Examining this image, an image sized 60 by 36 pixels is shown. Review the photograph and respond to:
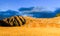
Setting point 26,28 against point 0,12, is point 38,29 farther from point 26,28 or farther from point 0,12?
point 0,12

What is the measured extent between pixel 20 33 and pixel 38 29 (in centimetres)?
31

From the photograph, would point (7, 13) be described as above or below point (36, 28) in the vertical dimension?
above

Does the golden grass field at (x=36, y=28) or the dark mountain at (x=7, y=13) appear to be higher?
the dark mountain at (x=7, y=13)

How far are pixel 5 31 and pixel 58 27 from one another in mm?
906

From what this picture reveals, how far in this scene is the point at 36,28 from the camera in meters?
2.58

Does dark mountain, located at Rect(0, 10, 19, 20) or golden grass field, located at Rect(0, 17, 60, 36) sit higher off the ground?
dark mountain, located at Rect(0, 10, 19, 20)

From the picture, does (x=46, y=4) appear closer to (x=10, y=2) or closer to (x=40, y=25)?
(x=40, y=25)

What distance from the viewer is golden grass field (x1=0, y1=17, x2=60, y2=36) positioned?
2555mm

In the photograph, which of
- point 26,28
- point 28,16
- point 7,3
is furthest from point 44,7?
Result: point 7,3

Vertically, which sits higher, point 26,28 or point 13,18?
point 13,18

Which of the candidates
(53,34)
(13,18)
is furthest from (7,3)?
(53,34)

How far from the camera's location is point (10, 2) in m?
2.64

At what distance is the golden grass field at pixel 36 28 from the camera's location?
2555 millimetres

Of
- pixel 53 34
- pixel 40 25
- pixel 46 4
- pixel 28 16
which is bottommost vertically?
pixel 53 34
